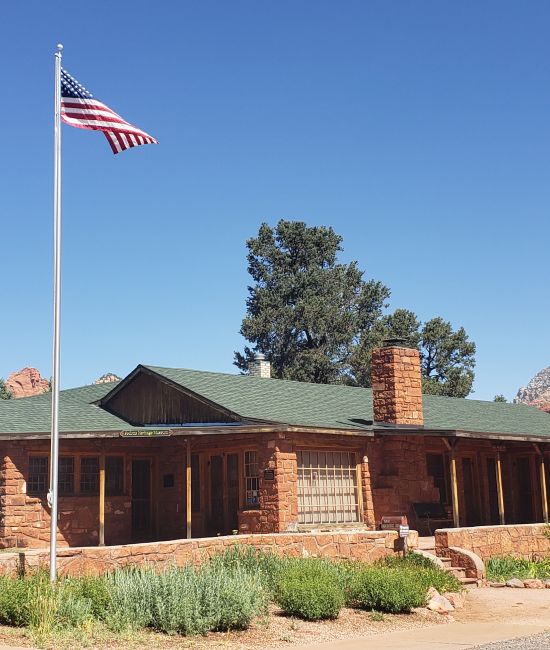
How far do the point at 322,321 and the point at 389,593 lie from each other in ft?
125

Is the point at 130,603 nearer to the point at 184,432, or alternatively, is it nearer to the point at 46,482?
the point at 184,432

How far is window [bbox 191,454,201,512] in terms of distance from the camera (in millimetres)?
21859

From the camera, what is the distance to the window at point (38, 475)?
20.3m

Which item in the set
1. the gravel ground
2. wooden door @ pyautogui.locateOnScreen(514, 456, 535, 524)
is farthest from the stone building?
the gravel ground

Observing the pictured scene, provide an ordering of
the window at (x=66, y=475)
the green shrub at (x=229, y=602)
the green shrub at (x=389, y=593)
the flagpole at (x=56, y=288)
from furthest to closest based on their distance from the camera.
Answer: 1. the window at (x=66, y=475)
2. the green shrub at (x=389, y=593)
3. the flagpole at (x=56, y=288)
4. the green shrub at (x=229, y=602)

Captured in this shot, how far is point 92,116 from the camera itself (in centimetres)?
1416

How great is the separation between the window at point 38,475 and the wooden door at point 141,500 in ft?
8.16

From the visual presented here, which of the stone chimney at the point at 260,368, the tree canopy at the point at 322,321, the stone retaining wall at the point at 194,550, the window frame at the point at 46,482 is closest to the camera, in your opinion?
the stone retaining wall at the point at 194,550

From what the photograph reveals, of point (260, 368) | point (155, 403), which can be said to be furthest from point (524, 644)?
point (260, 368)

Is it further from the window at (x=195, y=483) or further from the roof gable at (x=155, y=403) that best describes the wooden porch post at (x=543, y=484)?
the window at (x=195, y=483)

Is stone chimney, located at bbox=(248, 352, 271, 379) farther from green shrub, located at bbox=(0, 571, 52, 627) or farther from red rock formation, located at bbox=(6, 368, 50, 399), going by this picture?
red rock formation, located at bbox=(6, 368, 50, 399)

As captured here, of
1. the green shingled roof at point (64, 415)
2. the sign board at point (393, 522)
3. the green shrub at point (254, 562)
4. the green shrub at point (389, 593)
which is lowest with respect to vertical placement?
the green shrub at point (389, 593)

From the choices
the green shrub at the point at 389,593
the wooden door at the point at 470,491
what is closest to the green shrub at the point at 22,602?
the green shrub at the point at 389,593

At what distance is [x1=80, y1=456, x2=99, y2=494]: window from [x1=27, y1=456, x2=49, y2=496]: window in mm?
932
